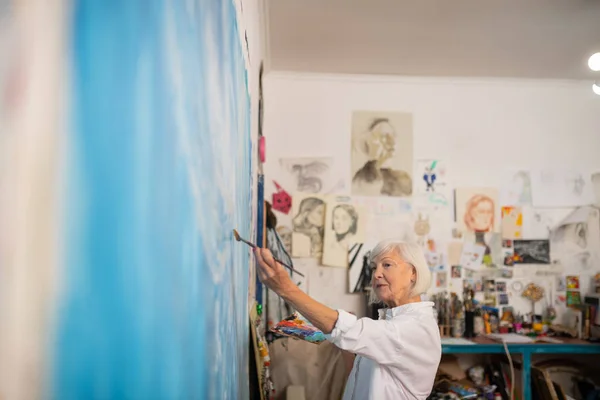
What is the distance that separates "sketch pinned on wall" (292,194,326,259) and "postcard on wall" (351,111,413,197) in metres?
0.31

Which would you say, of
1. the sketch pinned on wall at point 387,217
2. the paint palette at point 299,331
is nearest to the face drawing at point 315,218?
the sketch pinned on wall at point 387,217

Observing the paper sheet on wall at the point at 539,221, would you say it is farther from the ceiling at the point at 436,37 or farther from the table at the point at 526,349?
the ceiling at the point at 436,37

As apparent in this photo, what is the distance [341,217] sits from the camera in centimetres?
355

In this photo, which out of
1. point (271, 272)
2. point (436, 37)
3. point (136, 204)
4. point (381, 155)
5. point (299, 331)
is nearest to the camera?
point (136, 204)

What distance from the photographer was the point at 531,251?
364 centimetres

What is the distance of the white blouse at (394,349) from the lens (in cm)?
137

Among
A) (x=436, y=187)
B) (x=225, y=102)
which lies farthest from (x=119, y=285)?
(x=436, y=187)

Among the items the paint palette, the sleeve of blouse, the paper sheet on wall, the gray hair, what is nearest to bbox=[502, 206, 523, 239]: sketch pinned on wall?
the paper sheet on wall

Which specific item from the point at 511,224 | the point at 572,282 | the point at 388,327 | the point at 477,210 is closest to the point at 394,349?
the point at 388,327

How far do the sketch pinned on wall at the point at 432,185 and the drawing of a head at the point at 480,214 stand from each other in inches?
6.5

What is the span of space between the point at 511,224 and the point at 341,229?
1.30 meters

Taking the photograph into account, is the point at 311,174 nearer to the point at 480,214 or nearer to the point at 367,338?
the point at 480,214

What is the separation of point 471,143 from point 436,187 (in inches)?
17.8

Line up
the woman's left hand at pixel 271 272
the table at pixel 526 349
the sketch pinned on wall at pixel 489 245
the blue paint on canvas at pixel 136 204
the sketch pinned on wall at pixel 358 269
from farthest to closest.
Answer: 1. the sketch pinned on wall at pixel 489 245
2. the sketch pinned on wall at pixel 358 269
3. the table at pixel 526 349
4. the woman's left hand at pixel 271 272
5. the blue paint on canvas at pixel 136 204
